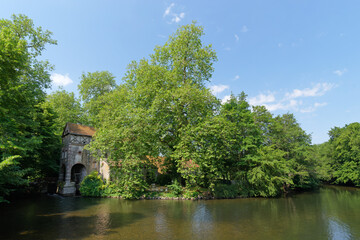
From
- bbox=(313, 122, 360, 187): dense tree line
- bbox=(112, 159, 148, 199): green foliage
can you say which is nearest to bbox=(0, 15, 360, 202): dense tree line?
bbox=(112, 159, 148, 199): green foliage

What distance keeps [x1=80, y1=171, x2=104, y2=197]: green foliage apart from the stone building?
1.24m

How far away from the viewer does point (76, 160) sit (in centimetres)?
2452

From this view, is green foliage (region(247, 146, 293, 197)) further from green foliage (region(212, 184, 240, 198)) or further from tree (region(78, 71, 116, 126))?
tree (region(78, 71, 116, 126))

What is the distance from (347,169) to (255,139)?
23226 millimetres

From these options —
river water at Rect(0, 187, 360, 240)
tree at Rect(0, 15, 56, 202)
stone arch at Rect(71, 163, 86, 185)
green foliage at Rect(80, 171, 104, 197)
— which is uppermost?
tree at Rect(0, 15, 56, 202)

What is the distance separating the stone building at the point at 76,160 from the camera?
23.8 meters

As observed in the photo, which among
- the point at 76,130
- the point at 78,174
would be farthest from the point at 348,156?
the point at 76,130

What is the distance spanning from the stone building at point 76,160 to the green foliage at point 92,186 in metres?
1.24

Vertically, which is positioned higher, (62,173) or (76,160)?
(76,160)

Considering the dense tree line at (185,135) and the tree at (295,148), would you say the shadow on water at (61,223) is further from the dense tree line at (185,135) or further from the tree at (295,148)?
the tree at (295,148)

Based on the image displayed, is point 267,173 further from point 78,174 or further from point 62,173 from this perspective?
point 62,173

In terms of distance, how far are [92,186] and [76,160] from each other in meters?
4.27

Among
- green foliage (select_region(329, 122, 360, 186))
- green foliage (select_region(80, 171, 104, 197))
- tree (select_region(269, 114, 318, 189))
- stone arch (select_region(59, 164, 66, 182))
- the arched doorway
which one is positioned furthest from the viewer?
green foliage (select_region(329, 122, 360, 186))

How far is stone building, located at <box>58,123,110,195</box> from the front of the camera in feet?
78.0
